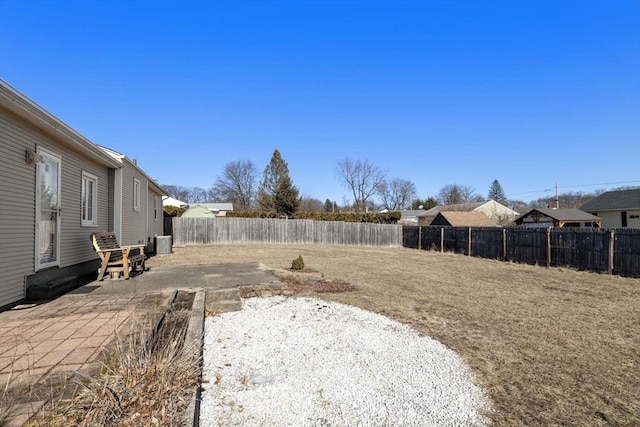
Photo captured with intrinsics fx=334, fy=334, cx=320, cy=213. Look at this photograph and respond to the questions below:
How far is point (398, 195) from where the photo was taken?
63.7m

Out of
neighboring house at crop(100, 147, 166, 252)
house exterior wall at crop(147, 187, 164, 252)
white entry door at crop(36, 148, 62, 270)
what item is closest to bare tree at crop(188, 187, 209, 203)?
house exterior wall at crop(147, 187, 164, 252)

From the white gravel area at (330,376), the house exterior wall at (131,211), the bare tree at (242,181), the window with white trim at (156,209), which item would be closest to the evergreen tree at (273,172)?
the bare tree at (242,181)

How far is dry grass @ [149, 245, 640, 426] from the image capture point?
258 centimetres

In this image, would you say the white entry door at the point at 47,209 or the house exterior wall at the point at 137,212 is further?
the house exterior wall at the point at 137,212

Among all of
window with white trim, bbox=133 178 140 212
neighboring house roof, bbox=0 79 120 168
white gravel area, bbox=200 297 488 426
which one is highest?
neighboring house roof, bbox=0 79 120 168

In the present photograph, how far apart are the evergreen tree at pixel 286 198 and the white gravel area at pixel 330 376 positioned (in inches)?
932

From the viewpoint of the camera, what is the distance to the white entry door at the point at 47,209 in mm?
5508

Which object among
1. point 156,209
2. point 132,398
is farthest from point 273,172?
point 132,398

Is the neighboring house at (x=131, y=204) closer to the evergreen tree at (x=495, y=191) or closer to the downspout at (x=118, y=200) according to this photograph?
the downspout at (x=118, y=200)

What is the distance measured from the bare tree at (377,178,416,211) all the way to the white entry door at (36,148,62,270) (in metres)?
55.9

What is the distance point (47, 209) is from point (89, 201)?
2115 millimetres

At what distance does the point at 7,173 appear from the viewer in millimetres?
4715

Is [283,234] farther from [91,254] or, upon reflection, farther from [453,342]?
[453,342]

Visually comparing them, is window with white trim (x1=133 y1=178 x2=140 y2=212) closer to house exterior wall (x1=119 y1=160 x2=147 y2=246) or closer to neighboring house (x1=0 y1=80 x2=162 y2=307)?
house exterior wall (x1=119 y1=160 x2=147 y2=246)
